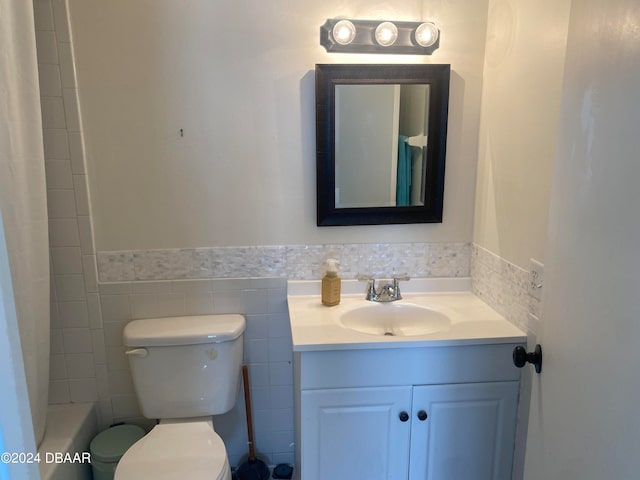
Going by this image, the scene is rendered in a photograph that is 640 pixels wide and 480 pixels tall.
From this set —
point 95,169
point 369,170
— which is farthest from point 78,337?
point 369,170

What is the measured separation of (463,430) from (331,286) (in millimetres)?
695

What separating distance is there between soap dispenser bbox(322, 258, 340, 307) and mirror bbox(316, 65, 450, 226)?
179 mm

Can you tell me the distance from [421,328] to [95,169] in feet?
4.60

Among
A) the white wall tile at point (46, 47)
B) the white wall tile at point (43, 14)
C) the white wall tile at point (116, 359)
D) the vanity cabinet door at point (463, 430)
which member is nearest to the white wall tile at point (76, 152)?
the white wall tile at point (46, 47)

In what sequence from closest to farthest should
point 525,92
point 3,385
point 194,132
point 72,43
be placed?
point 3,385, point 525,92, point 72,43, point 194,132

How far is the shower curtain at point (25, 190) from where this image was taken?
53.9 inches

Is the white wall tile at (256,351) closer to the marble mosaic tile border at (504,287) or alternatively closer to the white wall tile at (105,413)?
the white wall tile at (105,413)

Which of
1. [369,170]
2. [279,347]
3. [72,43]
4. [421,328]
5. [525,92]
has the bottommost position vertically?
[279,347]

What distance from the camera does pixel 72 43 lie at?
162cm

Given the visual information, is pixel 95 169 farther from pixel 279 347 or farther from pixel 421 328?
pixel 421 328

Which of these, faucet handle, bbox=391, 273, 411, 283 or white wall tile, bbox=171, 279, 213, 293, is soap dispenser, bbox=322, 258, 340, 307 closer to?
faucet handle, bbox=391, 273, 411, 283

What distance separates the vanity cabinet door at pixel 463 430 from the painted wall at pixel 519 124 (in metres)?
0.48

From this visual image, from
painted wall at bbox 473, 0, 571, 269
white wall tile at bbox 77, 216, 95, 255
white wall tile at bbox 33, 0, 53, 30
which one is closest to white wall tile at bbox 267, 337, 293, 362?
white wall tile at bbox 77, 216, 95, 255

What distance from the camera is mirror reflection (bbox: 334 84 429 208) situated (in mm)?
1750
